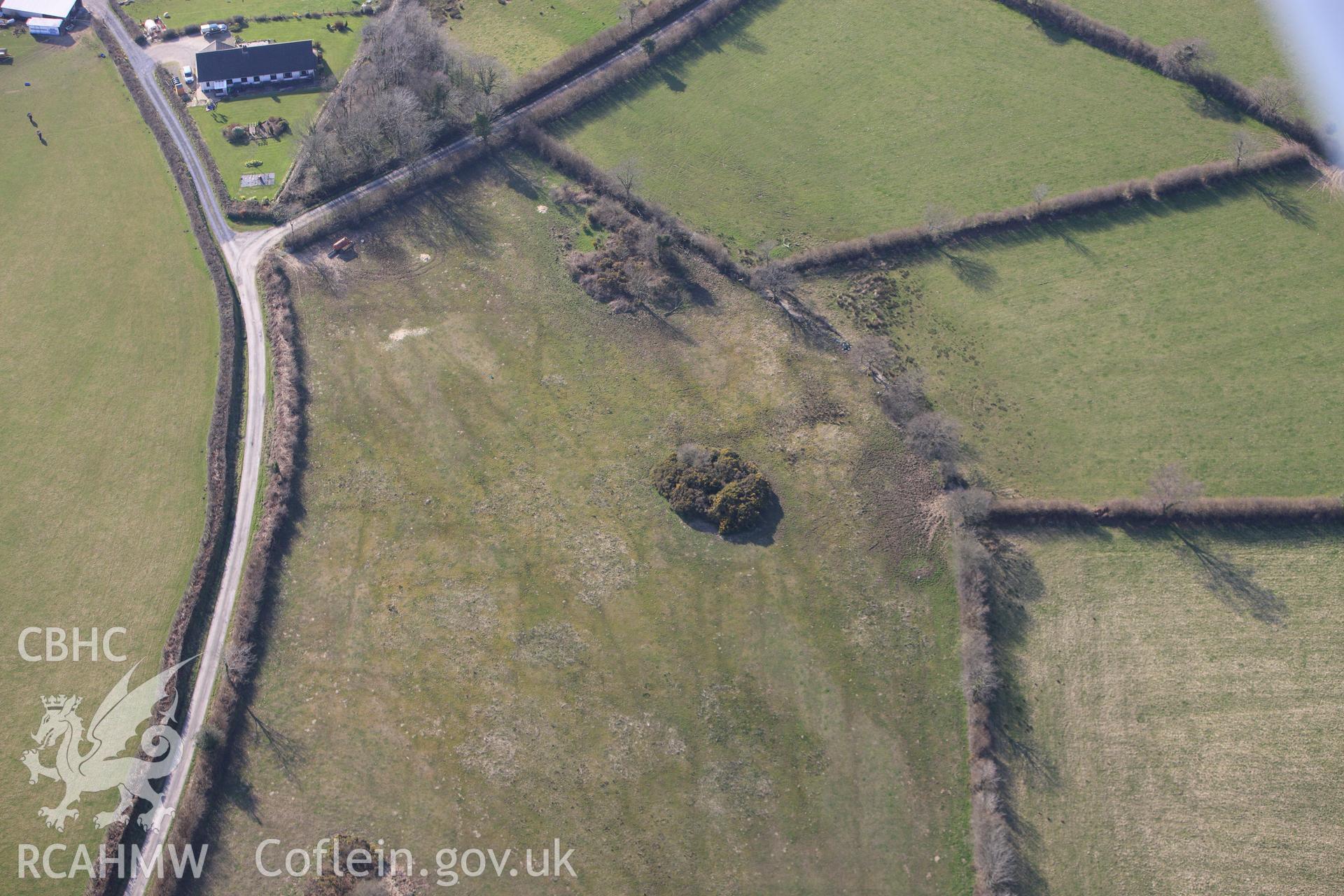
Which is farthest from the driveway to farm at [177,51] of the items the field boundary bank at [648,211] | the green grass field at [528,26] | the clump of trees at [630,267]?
the clump of trees at [630,267]

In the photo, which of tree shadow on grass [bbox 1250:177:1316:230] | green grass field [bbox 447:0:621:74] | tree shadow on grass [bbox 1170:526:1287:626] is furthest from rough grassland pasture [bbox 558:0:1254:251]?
tree shadow on grass [bbox 1170:526:1287:626]

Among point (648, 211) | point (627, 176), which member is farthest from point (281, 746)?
point (627, 176)

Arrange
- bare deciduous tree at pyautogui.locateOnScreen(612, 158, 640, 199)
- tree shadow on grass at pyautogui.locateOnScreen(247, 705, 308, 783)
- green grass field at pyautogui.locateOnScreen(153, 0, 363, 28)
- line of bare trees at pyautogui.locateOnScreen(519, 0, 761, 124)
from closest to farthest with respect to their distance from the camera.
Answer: tree shadow on grass at pyautogui.locateOnScreen(247, 705, 308, 783) → bare deciduous tree at pyautogui.locateOnScreen(612, 158, 640, 199) → line of bare trees at pyautogui.locateOnScreen(519, 0, 761, 124) → green grass field at pyautogui.locateOnScreen(153, 0, 363, 28)

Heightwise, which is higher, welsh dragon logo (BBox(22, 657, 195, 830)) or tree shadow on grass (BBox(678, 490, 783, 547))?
tree shadow on grass (BBox(678, 490, 783, 547))

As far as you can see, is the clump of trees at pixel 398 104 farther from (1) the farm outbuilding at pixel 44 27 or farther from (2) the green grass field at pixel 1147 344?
(2) the green grass field at pixel 1147 344

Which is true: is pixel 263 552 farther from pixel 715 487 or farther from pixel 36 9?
pixel 36 9

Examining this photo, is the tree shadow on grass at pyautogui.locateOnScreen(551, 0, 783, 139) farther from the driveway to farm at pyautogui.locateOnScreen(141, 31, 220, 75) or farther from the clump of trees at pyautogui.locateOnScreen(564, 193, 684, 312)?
the driveway to farm at pyautogui.locateOnScreen(141, 31, 220, 75)

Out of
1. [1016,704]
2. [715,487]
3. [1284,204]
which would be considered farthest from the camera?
[1284,204]
